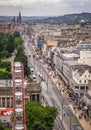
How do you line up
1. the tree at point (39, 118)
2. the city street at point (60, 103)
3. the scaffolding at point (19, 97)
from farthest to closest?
1. the city street at point (60, 103)
2. the tree at point (39, 118)
3. the scaffolding at point (19, 97)

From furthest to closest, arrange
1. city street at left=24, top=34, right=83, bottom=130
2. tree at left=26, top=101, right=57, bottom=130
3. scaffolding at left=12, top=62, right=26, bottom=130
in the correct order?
city street at left=24, top=34, right=83, bottom=130 → tree at left=26, top=101, right=57, bottom=130 → scaffolding at left=12, top=62, right=26, bottom=130

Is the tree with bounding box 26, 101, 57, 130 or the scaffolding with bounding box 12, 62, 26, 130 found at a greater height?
the scaffolding with bounding box 12, 62, 26, 130

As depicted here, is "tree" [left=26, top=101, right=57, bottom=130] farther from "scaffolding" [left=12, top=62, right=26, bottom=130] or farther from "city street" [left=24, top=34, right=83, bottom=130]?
"scaffolding" [left=12, top=62, right=26, bottom=130]

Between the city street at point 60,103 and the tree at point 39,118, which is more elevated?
the tree at point 39,118

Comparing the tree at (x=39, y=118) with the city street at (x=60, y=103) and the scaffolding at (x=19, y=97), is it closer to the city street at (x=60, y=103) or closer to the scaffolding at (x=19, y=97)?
the city street at (x=60, y=103)

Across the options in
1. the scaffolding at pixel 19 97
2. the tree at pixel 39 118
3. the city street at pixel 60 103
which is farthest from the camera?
the city street at pixel 60 103

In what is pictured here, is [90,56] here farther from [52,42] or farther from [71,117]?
[52,42]

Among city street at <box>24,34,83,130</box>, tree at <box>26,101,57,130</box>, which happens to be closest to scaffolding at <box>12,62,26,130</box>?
tree at <box>26,101,57,130</box>

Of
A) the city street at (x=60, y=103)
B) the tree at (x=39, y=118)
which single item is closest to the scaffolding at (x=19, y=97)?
the tree at (x=39, y=118)

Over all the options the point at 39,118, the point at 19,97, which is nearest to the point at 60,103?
the point at 39,118

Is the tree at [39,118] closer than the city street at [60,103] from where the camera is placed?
Yes

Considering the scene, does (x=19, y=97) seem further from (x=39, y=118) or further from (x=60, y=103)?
(x=60, y=103)
